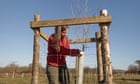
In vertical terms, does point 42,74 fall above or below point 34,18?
below

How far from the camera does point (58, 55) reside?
5492 mm

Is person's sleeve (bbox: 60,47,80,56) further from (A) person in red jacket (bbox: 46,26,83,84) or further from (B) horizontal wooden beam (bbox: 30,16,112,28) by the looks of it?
(B) horizontal wooden beam (bbox: 30,16,112,28)

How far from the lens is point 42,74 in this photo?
6.38m

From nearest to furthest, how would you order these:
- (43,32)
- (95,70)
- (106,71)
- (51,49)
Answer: (106,71), (51,49), (43,32), (95,70)

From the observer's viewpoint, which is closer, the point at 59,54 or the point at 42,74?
the point at 59,54

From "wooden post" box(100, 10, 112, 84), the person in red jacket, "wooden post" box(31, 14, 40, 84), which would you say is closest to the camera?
"wooden post" box(100, 10, 112, 84)

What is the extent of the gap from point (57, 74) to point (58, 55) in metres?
0.37

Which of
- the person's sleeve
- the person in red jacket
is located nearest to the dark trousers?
the person in red jacket

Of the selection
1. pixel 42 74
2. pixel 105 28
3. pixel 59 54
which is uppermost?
pixel 105 28

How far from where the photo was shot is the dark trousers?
5.38 m

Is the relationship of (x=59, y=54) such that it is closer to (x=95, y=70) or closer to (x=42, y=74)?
(x=42, y=74)

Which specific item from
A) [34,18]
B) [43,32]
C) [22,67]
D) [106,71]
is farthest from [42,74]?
[22,67]

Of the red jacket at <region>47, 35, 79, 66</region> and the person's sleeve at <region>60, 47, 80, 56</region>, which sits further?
the person's sleeve at <region>60, 47, 80, 56</region>

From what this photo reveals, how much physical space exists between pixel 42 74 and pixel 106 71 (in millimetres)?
1825
